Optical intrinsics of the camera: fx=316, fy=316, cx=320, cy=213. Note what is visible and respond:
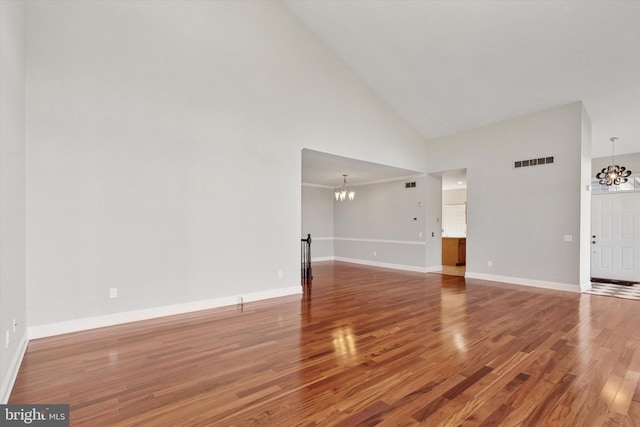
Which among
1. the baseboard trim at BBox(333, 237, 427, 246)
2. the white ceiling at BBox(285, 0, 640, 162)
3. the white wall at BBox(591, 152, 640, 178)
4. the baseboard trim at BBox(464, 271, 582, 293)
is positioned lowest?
the baseboard trim at BBox(464, 271, 582, 293)

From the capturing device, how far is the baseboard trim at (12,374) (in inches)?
86.8

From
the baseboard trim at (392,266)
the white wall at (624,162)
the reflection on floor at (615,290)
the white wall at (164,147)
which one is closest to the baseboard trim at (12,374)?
the white wall at (164,147)

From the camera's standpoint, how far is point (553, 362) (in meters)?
2.92

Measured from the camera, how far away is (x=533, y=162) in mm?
6660

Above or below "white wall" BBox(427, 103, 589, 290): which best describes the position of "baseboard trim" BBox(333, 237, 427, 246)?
below

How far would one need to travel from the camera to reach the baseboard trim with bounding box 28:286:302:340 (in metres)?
3.55

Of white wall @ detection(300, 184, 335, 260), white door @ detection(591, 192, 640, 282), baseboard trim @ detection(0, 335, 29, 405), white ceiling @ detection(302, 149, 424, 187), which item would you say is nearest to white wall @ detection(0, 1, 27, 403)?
baseboard trim @ detection(0, 335, 29, 405)

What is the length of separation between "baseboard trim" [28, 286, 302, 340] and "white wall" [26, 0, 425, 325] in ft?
0.25

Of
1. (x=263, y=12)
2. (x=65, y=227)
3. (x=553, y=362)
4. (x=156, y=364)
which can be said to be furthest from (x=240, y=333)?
(x=263, y=12)

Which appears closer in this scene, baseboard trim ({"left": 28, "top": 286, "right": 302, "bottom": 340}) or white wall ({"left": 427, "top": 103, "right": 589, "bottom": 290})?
baseboard trim ({"left": 28, "top": 286, "right": 302, "bottom": 340})

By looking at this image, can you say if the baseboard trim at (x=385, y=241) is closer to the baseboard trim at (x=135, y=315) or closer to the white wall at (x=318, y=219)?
the white wall at (x=318, y=219)

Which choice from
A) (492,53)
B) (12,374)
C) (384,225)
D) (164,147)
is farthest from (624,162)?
(12,374)

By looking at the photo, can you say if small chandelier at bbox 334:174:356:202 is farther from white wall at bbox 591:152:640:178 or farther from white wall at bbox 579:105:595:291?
white wall at bbox 591:152:640:178

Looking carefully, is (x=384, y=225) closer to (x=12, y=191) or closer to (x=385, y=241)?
(x=385, y=241)
